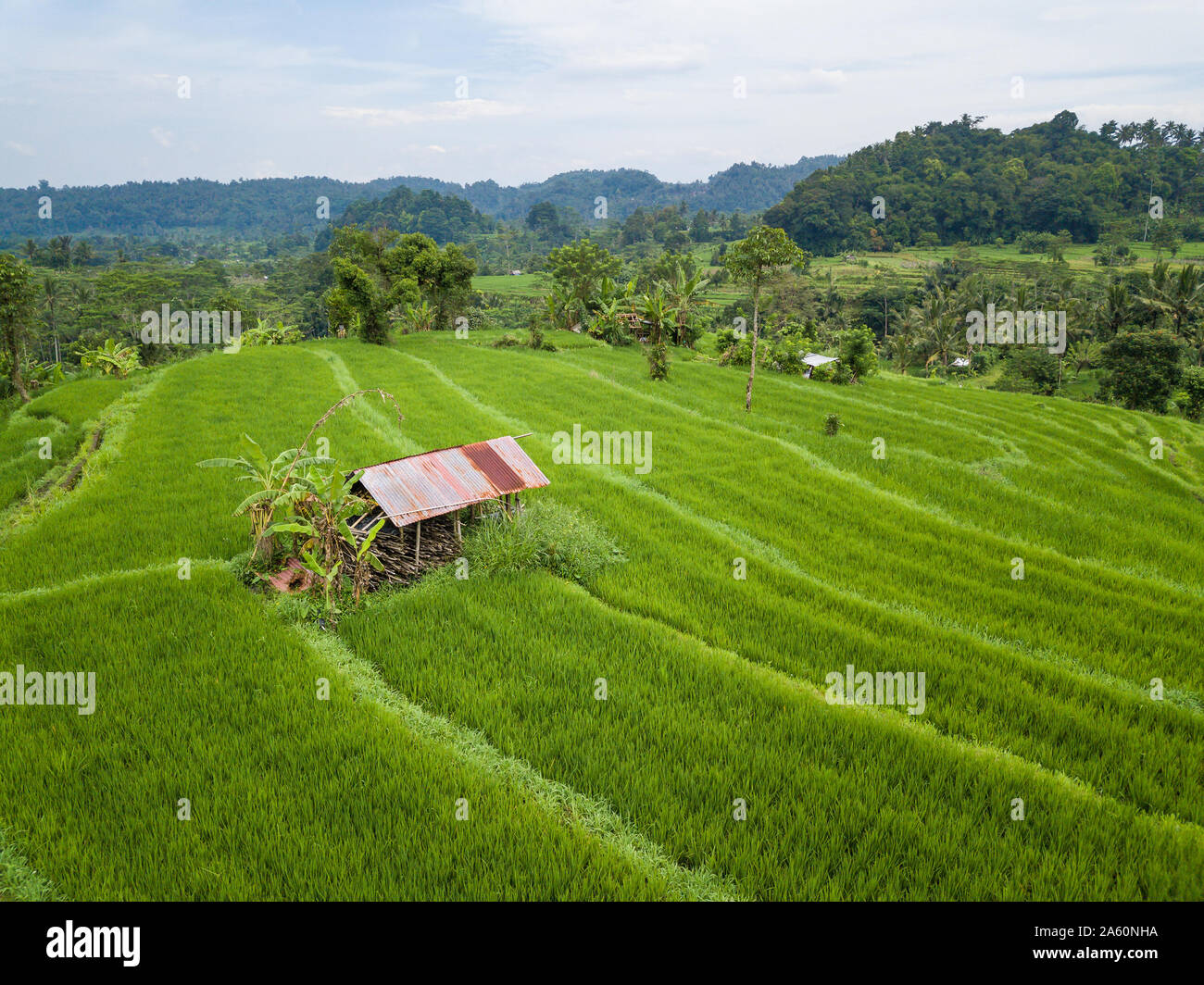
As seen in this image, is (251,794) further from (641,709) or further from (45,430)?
(45,430)

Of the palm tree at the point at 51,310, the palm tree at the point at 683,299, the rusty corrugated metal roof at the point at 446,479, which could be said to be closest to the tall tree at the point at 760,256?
the rusty corrugated metal roof at the point at 446,479

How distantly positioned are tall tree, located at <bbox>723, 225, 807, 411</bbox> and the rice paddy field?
7.54 meters

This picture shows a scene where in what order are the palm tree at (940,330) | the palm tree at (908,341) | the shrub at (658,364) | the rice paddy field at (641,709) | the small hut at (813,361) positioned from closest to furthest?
the rice paddy field at (641,709) < the shrub at (658,364) < the small hut at (813,361) < the palm tree at (908,341) < the palm tree at (940,330)

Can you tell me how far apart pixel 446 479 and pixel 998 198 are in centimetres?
10505

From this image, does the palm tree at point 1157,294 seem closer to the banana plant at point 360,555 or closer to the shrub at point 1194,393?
the shrub at point 1194,393

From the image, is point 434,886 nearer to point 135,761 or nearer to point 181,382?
point 135,761

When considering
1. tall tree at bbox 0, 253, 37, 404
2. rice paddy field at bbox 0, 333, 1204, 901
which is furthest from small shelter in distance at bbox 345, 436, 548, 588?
tall tree at bbox 0, 253, 37, 404

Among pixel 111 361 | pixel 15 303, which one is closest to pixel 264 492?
pixel 15 303

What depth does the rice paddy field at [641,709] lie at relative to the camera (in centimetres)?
446

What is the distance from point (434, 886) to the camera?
423 cm

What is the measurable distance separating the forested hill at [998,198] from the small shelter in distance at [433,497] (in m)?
87.6

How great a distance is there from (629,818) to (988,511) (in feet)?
→ 36.0

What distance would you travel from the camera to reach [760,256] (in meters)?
18.2

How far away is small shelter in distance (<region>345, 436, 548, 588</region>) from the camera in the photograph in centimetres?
904
